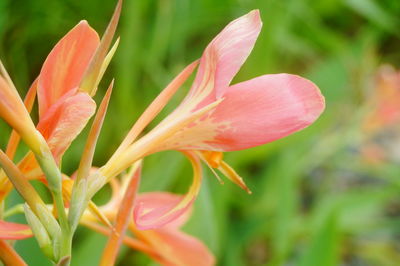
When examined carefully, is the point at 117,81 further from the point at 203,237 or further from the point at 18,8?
the point at 203,237

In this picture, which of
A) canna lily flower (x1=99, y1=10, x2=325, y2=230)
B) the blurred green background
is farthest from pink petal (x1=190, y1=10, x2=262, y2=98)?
the blurred green background

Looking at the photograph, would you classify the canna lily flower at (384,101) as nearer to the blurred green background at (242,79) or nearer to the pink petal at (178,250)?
the blurred green background at (242,79)

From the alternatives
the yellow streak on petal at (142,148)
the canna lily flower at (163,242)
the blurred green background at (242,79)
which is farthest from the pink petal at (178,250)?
the blurred green background at (242,79)

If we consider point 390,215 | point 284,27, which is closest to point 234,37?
point 284,27

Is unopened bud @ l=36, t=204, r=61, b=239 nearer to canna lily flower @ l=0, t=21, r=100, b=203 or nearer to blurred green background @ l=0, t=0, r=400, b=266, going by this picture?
canna lily flower @ l=0, t=21, r=100, b=203

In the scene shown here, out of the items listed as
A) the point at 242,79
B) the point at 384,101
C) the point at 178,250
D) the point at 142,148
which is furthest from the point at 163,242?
the point at 384,101

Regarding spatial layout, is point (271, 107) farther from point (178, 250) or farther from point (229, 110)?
point (178, 250)
